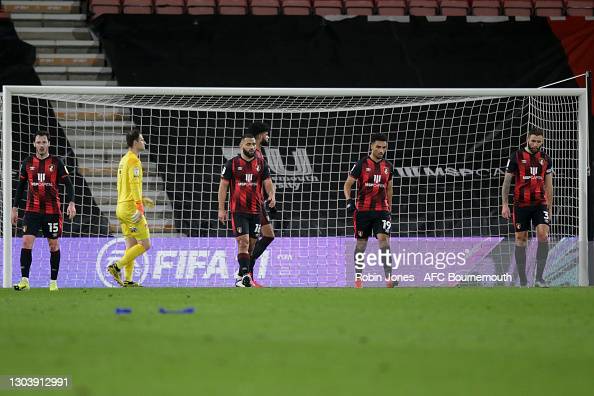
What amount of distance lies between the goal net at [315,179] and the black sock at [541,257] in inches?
24.2

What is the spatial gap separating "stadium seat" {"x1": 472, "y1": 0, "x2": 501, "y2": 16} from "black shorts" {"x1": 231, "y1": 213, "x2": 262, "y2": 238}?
266 inches

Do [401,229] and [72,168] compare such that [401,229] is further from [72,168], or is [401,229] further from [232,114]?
[72,168]

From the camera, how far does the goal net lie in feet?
45.1

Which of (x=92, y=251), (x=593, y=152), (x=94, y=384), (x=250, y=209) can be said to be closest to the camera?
(x=94, y=384)

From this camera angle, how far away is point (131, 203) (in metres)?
12.2

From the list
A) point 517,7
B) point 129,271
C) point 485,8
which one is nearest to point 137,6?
point 485,8

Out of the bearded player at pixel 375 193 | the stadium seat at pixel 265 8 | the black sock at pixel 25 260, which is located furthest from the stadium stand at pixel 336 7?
the black sock at pixel 25 260

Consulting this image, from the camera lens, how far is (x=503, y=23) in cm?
1708

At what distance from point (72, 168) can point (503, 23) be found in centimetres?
702

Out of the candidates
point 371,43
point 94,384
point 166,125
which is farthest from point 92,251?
point 94,384

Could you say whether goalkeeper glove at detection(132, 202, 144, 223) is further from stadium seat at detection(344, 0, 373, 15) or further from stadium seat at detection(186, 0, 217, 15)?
stadium seat at detection(344, 0, 373, 15)

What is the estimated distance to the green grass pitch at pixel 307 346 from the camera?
450 cm

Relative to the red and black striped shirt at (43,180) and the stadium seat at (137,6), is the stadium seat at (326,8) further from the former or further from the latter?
the red and black striped shirt at (43,180)

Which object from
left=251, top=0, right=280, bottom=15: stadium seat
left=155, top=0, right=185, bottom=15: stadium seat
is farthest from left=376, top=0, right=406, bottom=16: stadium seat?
left=155, top=0, right=185, bottom=15: stadium seat
